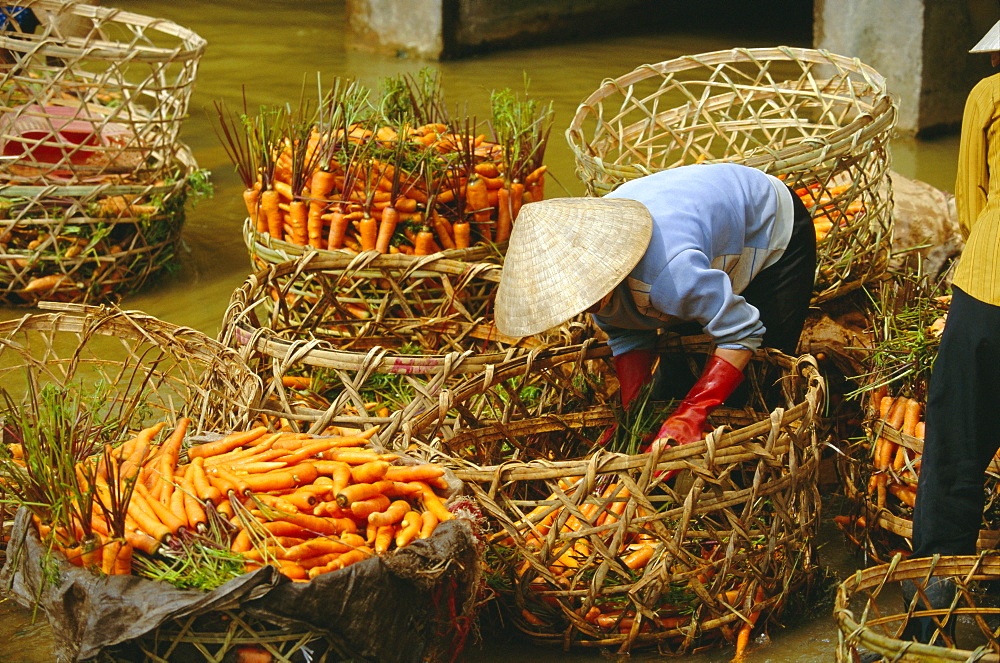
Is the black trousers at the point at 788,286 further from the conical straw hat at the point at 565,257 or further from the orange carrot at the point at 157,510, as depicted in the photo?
the orange carrot at the point at 157,510

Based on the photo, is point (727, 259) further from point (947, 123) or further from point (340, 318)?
point (947, 123)

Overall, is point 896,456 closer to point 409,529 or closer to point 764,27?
point 409,529

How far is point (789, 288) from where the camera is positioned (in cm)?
288

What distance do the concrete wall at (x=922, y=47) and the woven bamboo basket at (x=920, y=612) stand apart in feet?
14.4

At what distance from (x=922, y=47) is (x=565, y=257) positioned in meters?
4.55

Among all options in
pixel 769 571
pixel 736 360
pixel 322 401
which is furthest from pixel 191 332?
pixel 769 571

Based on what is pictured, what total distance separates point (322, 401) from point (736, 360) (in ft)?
4.15

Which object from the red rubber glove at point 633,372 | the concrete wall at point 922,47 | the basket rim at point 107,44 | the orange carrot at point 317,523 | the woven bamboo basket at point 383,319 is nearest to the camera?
the orange carrot at point 317,523

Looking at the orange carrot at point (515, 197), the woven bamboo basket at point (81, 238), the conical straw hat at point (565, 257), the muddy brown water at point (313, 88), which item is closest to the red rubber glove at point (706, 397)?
the conical straw hat at point (565, 257)

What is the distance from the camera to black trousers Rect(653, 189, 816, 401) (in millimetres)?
2871

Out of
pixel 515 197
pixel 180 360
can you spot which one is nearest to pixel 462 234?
pixel 515 197

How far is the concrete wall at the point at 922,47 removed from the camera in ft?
20.1

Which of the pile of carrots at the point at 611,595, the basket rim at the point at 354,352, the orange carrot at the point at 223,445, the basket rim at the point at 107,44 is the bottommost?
the pile of carrots at the point at 611,595

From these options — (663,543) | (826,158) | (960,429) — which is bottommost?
(663,543)
